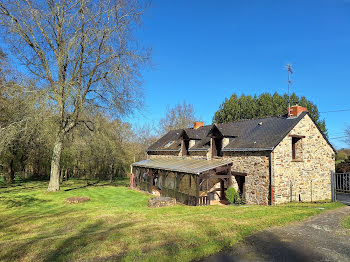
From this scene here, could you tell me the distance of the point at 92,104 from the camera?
17734 millimetres

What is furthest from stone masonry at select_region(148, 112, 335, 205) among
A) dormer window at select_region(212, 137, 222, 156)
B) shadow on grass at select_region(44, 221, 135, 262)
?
shadow on grass at select_region(44, 221, 135, 262)

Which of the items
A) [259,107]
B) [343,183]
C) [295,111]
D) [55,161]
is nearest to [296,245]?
[295,111]

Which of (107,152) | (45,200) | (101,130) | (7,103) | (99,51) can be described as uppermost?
(99,51)

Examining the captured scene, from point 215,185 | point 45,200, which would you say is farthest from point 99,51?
point 215,185

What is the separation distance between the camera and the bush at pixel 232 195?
15.1 metres

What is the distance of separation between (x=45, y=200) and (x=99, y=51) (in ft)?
35.8

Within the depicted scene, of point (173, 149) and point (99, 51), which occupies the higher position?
point (99, 51)

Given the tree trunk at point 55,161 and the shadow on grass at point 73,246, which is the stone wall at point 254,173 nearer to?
the shadow on grass at point 73,246

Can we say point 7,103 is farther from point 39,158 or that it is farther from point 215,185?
point 215,185

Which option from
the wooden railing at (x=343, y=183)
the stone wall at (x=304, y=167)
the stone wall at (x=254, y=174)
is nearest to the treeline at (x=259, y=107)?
the wooden railing at (x=343, y=183)

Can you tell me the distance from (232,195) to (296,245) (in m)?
8.92

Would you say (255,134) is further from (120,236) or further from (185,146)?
(120,236)

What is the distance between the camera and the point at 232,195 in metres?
15.1

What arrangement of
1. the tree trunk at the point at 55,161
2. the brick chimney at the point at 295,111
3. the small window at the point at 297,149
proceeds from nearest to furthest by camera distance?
the small window at the point at 297,149
the brick chimney at the point at 295,111
the tree trunk at the point at 55,161
